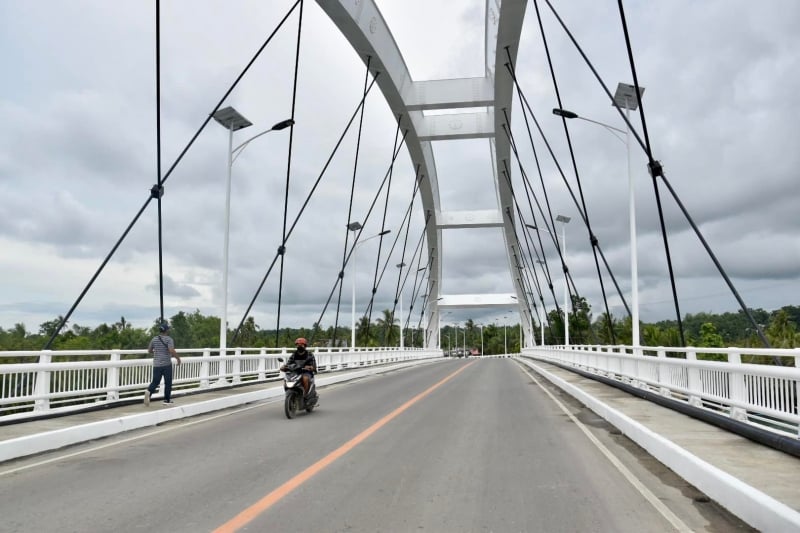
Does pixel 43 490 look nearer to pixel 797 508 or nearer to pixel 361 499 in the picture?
pixel 361 499

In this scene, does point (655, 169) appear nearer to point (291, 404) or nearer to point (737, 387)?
point (737, 387)

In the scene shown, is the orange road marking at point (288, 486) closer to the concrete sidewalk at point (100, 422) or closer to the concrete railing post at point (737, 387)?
the concrete sidewalk at point (100, 422)

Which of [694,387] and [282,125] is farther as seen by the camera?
[282,125]

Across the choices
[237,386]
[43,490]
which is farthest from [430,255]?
[43,490]

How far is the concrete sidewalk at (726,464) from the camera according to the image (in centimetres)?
486

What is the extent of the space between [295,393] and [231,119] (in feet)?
42.1

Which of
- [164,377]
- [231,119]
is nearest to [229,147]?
[231,119]

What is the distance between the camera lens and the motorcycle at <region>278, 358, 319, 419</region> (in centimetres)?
1205

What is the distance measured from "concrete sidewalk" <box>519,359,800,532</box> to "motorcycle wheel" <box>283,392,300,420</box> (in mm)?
5569

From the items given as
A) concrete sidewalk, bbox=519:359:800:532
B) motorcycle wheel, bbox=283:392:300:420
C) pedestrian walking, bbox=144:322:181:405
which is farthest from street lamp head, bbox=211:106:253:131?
concrete sidewalk, bbox=519:359:800:532

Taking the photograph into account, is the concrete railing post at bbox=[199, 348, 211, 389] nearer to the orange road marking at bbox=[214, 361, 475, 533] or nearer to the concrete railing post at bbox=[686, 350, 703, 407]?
the orange road marking at bbox=[214, 361, 475, 533]

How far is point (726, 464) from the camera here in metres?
6.48

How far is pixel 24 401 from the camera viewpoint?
1038cm

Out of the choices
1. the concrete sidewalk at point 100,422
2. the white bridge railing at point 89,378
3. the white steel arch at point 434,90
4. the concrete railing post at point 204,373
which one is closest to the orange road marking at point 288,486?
the concrete sidewalk at point 100,422
